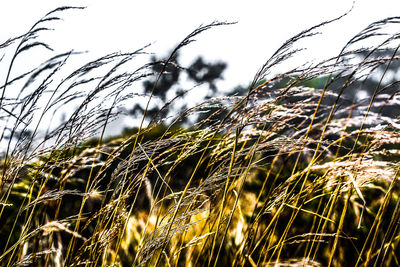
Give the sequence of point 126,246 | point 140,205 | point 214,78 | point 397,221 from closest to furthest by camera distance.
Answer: point 397,221, point 126,246, point 140,205, point 214,78

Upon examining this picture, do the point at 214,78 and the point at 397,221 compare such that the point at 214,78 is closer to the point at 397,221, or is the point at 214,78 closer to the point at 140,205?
the point at 140,205

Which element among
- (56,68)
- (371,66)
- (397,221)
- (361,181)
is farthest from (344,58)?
(56,68)

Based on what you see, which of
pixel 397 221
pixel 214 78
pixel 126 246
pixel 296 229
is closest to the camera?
pixel 397 221

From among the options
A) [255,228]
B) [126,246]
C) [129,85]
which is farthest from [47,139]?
[126,246]

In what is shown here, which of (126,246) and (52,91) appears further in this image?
(126,246)

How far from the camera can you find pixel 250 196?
2611 millimetres

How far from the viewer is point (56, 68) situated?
1188 mm

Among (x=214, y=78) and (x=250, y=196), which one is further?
(x=214, y=78)

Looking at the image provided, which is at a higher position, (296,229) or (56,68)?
(56,68)

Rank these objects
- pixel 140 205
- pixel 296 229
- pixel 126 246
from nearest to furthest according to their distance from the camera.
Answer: pixel 126 246, pixel 296 229, pixel 140 205

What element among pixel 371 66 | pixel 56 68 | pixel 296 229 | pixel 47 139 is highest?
pixel 56 68

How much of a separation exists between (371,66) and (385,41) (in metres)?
0.08

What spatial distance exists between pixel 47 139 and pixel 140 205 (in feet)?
4.68

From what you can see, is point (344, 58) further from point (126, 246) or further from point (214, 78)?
point (214, 78)
